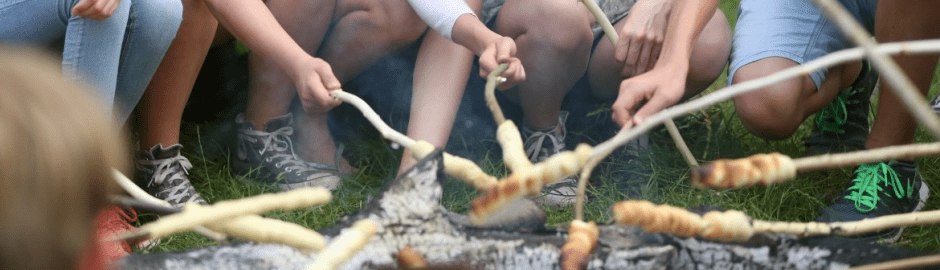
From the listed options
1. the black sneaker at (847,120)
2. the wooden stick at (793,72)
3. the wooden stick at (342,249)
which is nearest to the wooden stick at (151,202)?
the wooden stick at (342,249)

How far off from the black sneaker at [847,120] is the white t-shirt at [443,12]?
3.30ft

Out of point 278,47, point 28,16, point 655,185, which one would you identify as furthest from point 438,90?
point 28,16

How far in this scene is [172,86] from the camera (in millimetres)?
1727

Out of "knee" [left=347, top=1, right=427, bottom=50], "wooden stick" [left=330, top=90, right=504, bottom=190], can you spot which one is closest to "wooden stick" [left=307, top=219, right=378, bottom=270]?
"wooden stick" [left=330, top=90, right=504, bottom=190]

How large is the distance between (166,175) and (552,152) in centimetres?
87

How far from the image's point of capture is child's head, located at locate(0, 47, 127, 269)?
0.51 metres

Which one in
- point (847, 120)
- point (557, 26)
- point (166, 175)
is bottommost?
point (166, 175)

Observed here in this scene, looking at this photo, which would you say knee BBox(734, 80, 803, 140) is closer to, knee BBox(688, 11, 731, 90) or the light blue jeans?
knee BBox(688, 11, 731, 90)

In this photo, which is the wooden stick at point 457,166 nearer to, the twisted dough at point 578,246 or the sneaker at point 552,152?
the twisted dough at point 578,246

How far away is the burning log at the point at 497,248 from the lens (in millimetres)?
792

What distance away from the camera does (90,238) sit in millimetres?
584

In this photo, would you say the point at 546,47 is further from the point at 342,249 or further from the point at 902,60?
the point at 342,249

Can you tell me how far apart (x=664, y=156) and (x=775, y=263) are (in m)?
1.11

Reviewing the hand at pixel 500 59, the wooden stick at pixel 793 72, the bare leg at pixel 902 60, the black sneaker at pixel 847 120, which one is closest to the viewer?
the wooden stick at pixel 793 72
